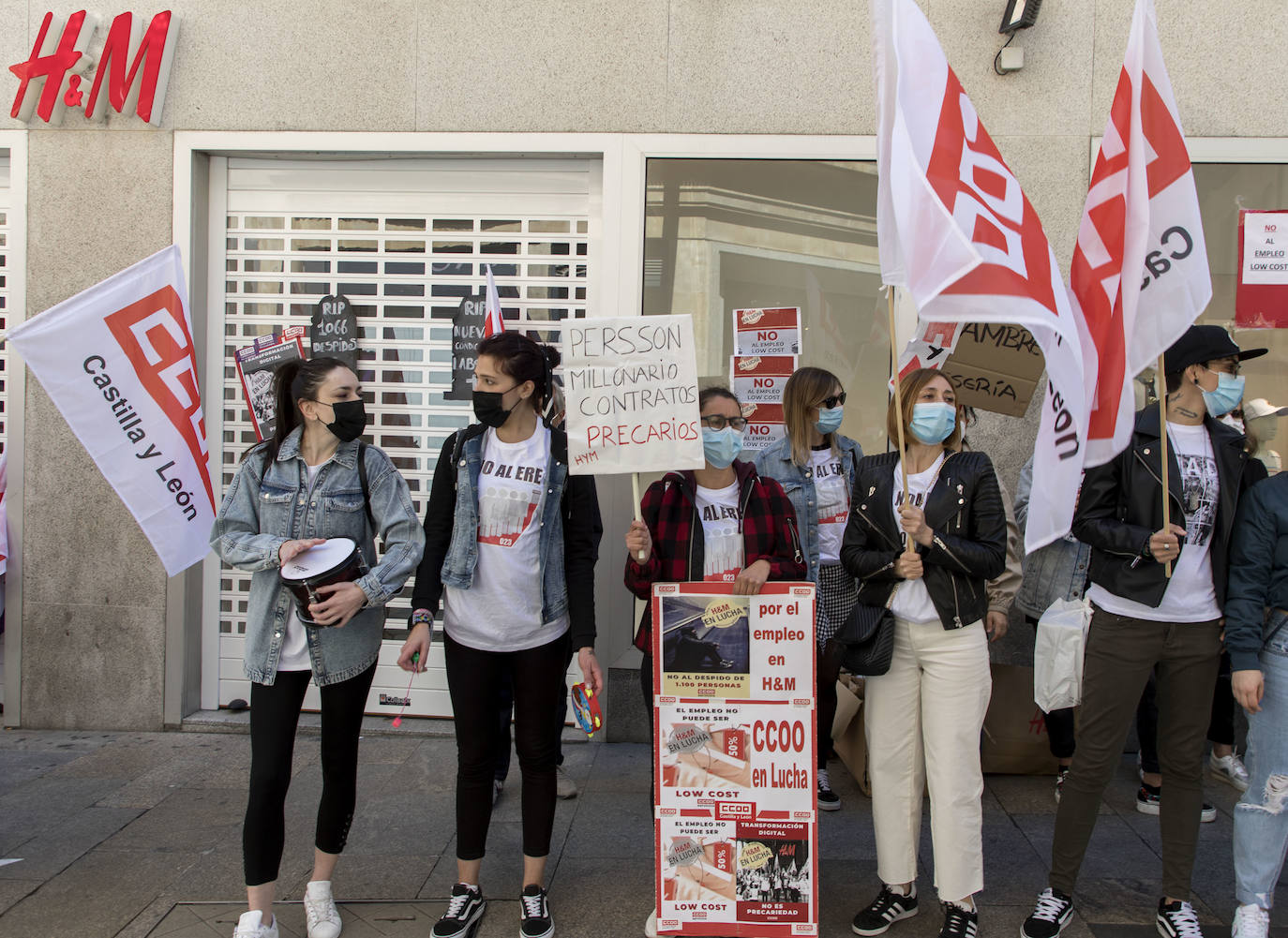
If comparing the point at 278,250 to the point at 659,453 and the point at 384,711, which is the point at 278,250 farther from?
the point at 659,453

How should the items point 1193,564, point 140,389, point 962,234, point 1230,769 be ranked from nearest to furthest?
point 962,234, point 1193,564, point 140,389, point 1230,769

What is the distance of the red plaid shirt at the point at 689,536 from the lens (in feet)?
11.6

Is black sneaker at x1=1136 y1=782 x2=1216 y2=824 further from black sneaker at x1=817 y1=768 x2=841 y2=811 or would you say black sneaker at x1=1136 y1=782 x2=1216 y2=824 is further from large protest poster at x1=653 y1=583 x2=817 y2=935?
large protest poster at x1=653 y1=583 x2=817 y2=935

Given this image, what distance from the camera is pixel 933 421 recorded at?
346 cm

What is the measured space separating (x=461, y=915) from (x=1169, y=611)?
273cm

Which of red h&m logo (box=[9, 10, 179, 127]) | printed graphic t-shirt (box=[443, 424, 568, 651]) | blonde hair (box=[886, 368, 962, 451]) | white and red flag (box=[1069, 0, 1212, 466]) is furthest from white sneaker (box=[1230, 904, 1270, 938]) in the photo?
red h&m logo (box=[9, 10, 179, 127])

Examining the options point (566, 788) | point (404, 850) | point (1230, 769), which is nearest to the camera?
point (404, 850)

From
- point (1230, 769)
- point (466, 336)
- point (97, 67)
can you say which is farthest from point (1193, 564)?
point (97, 67)

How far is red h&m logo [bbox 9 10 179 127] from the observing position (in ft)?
18.6

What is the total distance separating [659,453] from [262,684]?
5.24 feet

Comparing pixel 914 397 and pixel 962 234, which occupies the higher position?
pixel 962 234

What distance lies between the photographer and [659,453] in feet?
11.2

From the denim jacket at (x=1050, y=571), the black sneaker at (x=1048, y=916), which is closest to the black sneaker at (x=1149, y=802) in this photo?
the denim jacket at (x=1050, y=571)

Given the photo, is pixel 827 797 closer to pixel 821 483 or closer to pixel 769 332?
pixel 821 483
